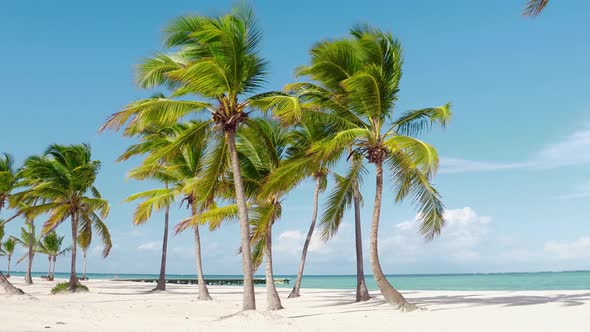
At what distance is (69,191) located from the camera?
98.6ft

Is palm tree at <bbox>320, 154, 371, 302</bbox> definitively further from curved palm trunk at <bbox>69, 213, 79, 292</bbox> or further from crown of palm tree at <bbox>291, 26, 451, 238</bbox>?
curved palm trunk at <bbox>69, 213, 79, 292</bbox>

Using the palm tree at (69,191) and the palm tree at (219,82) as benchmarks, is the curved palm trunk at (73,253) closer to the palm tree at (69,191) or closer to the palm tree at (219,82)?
the palm tree at (69,191)

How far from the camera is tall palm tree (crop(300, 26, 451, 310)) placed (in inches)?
666

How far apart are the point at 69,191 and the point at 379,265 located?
20137 millimetres

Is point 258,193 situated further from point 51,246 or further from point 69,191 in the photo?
point 51,246

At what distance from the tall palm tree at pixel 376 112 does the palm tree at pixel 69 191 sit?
58.2 ft

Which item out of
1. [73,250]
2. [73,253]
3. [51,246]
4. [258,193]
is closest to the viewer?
[258,193]

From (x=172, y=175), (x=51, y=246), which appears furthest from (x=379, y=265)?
(x=51, y=246)

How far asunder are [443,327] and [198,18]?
430 inches

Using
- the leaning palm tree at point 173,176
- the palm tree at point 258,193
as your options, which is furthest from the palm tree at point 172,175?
the palm tree at point 258,193

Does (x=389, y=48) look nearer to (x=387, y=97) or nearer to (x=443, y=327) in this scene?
(x=387, y=97)

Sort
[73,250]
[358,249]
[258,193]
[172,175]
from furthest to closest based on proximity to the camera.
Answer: [73,250] → [172,175] → [358,249] → [258,193]

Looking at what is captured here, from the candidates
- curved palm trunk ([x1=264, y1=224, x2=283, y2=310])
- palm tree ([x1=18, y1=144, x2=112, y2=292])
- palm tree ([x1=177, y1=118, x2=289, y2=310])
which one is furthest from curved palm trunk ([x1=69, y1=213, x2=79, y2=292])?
curved palm trunk ([x1=264, y1=224, x2=283, y2=310])

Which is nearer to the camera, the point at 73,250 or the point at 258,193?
the point at 258,193
